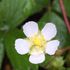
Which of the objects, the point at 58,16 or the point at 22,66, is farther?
the point at 58,16

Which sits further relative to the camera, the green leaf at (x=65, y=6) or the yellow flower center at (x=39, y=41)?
the green leaf at (x=65, y=6)

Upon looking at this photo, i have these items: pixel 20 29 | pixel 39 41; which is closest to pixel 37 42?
pixel 39 41

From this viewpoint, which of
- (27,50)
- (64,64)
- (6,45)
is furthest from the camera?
(64,64)

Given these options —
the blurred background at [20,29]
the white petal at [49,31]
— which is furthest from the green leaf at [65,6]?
the white petal at [49,31]

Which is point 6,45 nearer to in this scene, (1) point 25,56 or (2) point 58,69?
(1) point 25,56

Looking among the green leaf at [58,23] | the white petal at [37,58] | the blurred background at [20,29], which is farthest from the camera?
the green leaf at [58,23]

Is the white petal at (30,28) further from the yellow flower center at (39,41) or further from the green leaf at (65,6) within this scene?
the green leaf at (65,6)

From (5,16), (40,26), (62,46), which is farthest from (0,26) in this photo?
(62,46)

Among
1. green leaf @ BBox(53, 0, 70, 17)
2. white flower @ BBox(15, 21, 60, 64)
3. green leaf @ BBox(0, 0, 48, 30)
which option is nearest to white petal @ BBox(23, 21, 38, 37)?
white flower @ BBox(15, 21, 60, 64)

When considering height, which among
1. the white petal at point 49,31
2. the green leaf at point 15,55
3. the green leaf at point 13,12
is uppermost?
the green leaf at point 13,12
